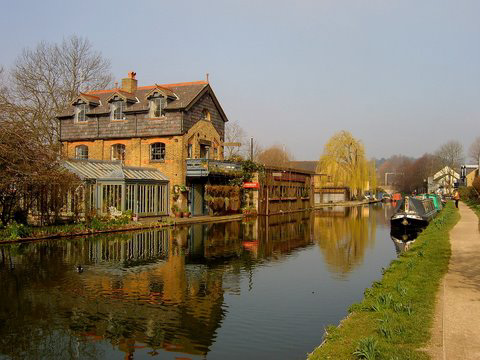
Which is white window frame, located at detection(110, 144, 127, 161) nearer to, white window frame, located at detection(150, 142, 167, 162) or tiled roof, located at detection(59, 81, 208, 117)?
white window frame, located at detection(150, 142, 167, 162)

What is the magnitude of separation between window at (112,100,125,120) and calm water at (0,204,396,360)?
597 inches

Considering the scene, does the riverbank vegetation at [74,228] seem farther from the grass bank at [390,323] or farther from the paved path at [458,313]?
the paved path at [458,313]

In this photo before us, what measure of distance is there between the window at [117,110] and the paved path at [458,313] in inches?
953

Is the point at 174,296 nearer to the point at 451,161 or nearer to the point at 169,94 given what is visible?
the point at 169,94

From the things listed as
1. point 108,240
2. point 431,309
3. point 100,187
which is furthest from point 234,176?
point 431,309

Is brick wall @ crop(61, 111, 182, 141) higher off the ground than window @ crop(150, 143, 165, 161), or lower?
higher

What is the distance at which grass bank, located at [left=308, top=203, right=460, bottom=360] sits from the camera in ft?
18.3

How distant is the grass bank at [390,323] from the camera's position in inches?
219

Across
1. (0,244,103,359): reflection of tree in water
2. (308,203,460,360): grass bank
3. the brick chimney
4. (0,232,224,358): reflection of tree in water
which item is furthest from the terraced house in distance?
(308,203,460,360): grass bank

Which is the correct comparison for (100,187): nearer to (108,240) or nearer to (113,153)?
(108,240)

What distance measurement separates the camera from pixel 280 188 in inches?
1547

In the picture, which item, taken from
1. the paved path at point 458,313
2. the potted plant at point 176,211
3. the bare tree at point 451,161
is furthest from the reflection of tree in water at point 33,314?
the bare tree at point 451,161

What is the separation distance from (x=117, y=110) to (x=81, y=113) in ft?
10.9

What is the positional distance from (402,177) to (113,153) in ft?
365
